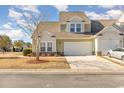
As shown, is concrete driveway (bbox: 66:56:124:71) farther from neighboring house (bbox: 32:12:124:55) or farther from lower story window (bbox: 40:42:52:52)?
lower story window (bbox: 40:42:52:52)

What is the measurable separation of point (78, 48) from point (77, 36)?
180 centimetres

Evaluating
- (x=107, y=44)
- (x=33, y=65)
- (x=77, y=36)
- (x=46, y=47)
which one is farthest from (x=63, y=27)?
(x=33, y=65)

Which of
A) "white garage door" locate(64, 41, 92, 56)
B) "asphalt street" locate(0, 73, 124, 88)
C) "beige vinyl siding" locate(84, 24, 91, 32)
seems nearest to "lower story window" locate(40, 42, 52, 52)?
"white garage door" locate(64, 41, 92, 56)

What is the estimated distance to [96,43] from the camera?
31.2 meters

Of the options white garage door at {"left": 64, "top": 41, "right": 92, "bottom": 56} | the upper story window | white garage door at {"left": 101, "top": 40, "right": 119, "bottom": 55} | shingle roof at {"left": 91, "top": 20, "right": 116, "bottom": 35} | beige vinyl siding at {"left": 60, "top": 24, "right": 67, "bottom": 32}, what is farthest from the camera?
shingle roof at {"left": 91, "top": 20, "right": 116, "bottom": 35}

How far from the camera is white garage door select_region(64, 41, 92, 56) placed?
3312 cm

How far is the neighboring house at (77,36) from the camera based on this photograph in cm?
3092

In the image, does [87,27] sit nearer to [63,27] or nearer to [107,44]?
[63,27]

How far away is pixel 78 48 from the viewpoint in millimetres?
33156

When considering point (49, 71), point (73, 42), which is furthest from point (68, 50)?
point (49, 71)

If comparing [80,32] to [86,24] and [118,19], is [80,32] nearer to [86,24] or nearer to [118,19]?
[86,24]

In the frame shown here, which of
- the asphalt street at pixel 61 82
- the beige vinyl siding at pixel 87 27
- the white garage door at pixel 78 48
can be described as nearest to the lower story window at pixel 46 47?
the white garage door at pixel 78 48

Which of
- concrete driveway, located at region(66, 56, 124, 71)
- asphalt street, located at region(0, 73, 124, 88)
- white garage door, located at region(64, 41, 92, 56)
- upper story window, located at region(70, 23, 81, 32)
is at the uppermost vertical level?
upper story window, located at region(70, 23, 81, 32)

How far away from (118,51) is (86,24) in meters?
9.98
